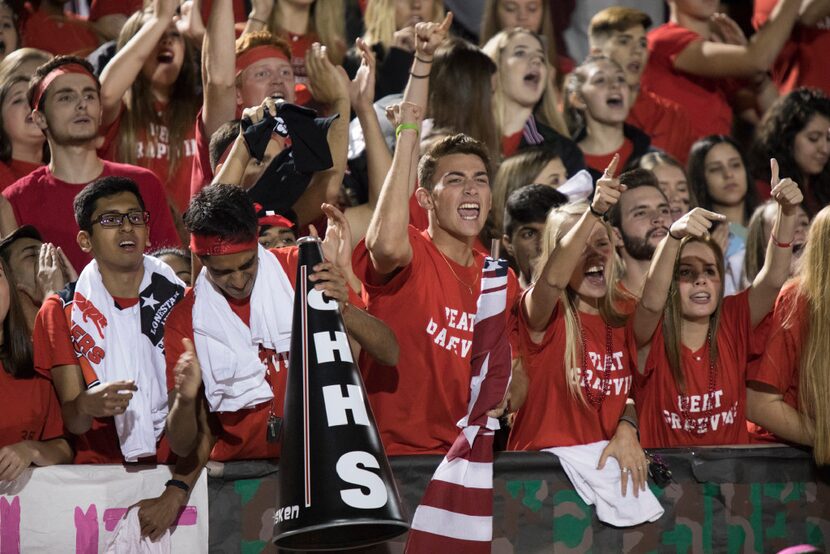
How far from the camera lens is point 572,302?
5.11 m

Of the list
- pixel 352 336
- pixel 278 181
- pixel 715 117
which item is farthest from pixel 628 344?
pixel 715 117

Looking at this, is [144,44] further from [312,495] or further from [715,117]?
[715,117]

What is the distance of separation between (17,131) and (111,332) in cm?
180

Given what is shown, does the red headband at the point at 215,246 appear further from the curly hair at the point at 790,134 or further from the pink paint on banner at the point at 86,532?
the curly hair at the point at 790,134

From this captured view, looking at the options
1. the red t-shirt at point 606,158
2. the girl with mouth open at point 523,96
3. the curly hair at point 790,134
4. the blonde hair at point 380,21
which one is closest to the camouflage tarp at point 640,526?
the girl with mouth open at point 523,96

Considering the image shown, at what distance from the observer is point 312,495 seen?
4012mm

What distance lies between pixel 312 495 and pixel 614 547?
4.03 ft

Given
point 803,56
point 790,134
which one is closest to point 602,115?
point 790,134

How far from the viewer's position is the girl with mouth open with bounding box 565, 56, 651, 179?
739 cm

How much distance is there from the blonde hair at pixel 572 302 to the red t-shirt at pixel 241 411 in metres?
1.03

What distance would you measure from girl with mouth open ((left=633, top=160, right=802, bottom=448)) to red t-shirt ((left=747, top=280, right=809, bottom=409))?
6 cm

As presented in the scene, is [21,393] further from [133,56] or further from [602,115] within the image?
[602,115]

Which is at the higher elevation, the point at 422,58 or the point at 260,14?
the point at 260,14

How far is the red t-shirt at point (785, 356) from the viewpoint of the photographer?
507 cm
